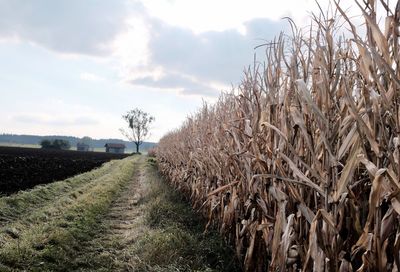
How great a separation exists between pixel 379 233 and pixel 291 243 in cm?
118

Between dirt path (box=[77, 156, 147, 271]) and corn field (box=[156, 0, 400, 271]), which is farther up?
corn field (box=[156, 0, 400, 271])

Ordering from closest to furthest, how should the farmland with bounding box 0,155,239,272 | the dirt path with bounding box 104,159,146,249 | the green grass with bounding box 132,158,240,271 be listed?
the green grass with bounding box 132,158,240,271, the farmland with bounding box 0,155,239,272, the dirt path with bounding box 104,159,146,249

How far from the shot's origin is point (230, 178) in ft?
21.6

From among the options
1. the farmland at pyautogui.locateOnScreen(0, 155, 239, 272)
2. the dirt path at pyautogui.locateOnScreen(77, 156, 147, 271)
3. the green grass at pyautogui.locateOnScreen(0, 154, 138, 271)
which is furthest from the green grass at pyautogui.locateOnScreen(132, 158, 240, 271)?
the green grass at pyautogui.locateOnScreen(0, 154, 138, 271)

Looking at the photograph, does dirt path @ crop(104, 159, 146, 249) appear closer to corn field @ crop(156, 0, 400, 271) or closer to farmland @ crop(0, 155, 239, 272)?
farmland @ crop(0, 155, 239, 272)

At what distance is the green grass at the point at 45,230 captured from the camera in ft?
20.6

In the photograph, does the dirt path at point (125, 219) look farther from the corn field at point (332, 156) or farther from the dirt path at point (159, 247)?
the corn field at point (332, 156)

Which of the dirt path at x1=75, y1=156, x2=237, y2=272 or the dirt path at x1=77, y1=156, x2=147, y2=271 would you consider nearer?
the dirt path at x1=75, y1=156, x2=237, y2=272

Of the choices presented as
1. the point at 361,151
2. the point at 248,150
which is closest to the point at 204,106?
the point at 248,150

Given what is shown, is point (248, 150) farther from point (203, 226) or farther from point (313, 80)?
point (203, 226)

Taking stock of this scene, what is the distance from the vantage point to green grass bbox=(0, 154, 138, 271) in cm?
629

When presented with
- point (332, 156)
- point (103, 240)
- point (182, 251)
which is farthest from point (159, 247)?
point (332, 156)

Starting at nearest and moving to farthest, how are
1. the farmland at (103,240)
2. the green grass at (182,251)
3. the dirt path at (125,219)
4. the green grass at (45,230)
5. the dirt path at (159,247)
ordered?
the green grass at (182,251) < the dirt path at (159,247) < the farmland at (103,240) < the green grass at (45,230) < the dirt path at (125,219)

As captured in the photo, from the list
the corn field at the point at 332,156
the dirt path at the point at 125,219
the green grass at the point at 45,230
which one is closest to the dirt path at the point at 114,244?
the dirt path at the point at 125,219
